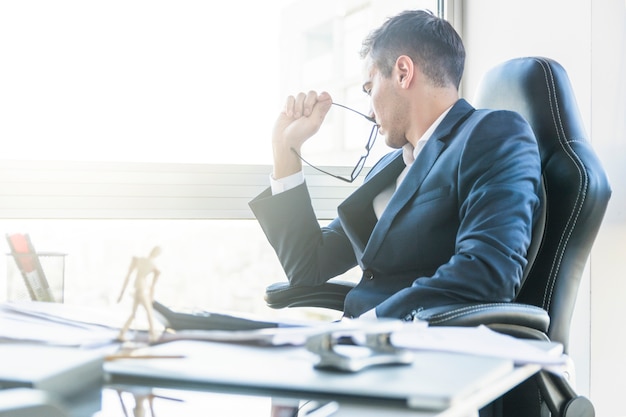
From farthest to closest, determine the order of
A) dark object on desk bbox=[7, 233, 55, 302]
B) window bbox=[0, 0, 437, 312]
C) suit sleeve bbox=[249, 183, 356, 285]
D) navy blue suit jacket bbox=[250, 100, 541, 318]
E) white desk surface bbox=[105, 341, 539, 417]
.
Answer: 1. window bbox=[0, 0, 437, 312]
2. suit sleeve bbox=[249, 183, 356, 285]
3. navy blue suit jacket bbox=[250, 100, 541, 318]
4. dark object on desk bbox=[7, 233, 55, 302]
5. white desk surface bbox=[105, 341, 539, 417]

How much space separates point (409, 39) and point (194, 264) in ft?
3.53

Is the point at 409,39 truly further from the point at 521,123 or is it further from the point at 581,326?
the point at 581,326

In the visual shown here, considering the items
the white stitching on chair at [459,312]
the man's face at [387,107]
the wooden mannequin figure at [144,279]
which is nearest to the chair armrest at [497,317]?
the white stitching on chair at [459,312]

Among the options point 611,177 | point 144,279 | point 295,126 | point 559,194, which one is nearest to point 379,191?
point 295,126

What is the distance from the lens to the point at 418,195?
5.04ft

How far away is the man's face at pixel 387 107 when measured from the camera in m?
1.73

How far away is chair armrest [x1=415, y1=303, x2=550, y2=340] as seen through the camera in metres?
1.10

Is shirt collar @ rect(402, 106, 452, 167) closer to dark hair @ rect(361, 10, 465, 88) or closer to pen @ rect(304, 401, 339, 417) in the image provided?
dark hair @ rect(361, 10, 465, 88)

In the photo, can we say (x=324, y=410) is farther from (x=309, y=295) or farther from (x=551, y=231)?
(x=309, y=295)

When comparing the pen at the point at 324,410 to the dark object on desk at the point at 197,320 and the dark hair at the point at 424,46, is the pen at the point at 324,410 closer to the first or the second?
the dark object on desk at the point at 197,320

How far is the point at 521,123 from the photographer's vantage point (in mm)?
1441

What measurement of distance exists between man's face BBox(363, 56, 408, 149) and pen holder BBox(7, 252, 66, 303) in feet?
2.86

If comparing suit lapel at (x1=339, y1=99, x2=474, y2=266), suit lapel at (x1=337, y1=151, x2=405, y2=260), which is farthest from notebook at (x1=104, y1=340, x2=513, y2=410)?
suit lapel at (x1=337, y1=151, x2=405, y2=260)

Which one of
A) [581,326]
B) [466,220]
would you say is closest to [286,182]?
[466,220]
